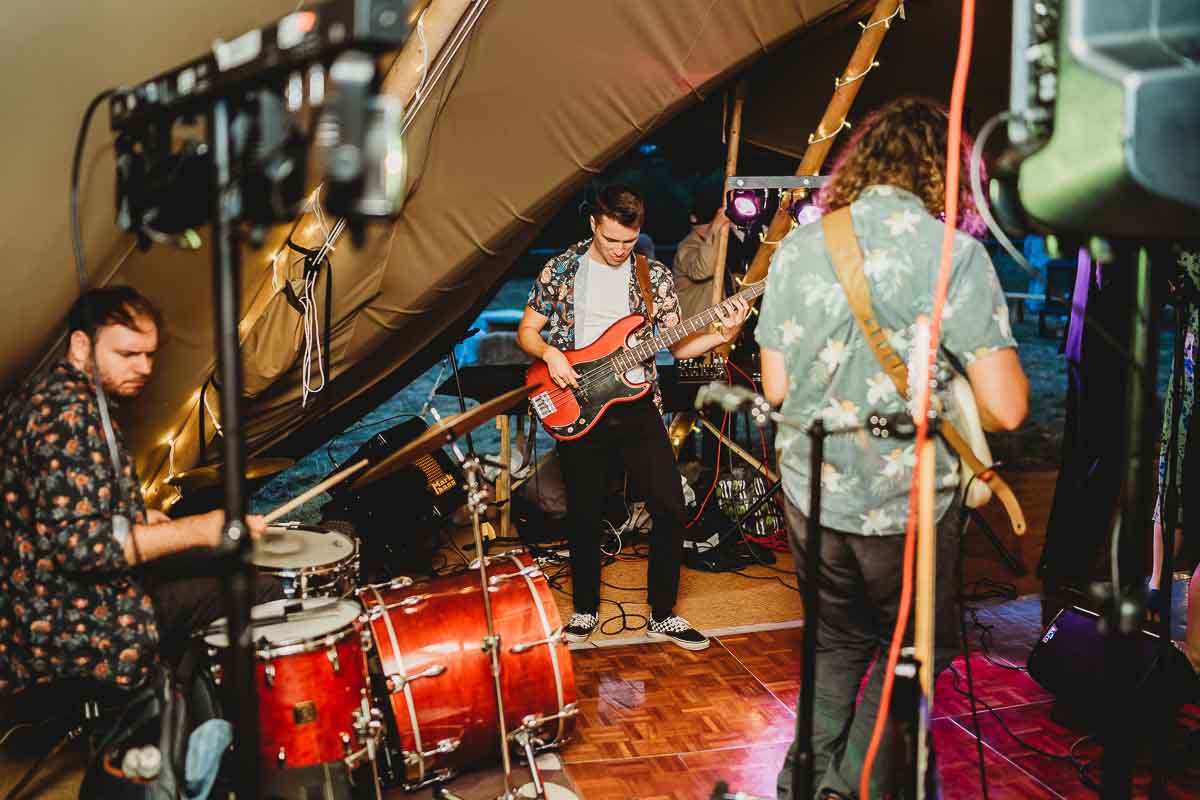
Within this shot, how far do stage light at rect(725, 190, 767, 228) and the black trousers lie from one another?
105cm

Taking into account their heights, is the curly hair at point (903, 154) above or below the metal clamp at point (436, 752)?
above

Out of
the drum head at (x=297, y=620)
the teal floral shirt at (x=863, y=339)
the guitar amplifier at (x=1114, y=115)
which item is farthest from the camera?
the drum head at (x=297, y=620)

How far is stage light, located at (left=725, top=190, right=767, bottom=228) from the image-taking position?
4.21 metres

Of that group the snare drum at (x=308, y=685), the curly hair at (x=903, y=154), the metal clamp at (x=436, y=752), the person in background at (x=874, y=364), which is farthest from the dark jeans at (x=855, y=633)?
the snare drum at (x=308, y=685)

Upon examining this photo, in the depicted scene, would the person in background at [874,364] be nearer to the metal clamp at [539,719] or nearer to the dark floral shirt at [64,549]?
the metal clamp at [539,719]

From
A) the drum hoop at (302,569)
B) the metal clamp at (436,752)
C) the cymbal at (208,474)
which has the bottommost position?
the metal clamp at (436,752)

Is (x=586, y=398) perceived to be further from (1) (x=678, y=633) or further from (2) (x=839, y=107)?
(2) (x=839, y=107)

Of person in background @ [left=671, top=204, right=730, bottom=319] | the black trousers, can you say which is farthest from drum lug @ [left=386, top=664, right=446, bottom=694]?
person in background @ [left=671, top=204, right=730, bottom=319]

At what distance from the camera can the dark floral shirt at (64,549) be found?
2326 mm

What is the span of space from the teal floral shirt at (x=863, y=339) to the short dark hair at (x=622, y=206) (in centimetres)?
135

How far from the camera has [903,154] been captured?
6.83ft

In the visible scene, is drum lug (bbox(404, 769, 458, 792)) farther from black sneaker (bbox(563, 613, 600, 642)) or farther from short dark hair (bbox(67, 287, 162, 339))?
short dark hair (bbox(67, 287, 162, 339))

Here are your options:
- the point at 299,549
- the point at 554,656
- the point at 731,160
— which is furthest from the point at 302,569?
the point at 731,160

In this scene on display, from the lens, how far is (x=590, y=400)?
141 inches
